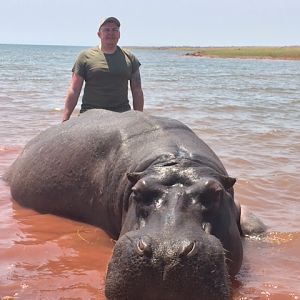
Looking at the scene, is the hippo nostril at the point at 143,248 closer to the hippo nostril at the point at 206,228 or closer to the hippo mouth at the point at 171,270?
the hippo mouth at the point at 171,270

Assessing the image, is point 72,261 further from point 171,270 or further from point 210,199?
point 171,270

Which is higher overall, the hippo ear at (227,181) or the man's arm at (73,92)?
the man's arm at (73,92)

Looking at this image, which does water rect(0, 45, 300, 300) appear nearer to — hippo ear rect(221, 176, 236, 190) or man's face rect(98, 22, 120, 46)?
hippo ear rect(221, 176, 236, 190)

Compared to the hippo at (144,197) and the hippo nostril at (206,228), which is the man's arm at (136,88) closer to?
the hippo at (144,197)

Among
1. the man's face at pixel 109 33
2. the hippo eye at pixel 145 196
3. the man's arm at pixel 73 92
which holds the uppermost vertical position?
the man's face at pixel 109 33

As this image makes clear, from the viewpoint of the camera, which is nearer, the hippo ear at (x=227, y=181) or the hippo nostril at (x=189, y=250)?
the hippo nostril at (x=189, y=250)

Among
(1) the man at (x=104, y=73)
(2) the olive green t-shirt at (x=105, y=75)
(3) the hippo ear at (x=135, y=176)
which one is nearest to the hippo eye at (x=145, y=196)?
(3) the hippo ear at (x=135, y=176)

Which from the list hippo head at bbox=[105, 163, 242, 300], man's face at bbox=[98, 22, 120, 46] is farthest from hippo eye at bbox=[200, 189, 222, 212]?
man's face at bbox=[98, 22, 120, 46]

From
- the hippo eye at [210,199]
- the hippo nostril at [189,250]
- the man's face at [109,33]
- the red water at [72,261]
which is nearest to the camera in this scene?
the hippo nostril at [189,250]

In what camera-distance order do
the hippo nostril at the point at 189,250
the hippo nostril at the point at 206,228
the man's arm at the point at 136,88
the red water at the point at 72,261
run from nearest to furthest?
1. the hippo nostril at the point at 189,250
2. the hippo nostril at the point at 206,228
3. the red water at the point at 72,261
4. the man's arm at the point at 136,88

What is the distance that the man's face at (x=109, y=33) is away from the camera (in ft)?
24.8

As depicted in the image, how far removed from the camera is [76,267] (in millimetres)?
4609

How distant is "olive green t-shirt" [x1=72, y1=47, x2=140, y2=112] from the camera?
7.57 meters

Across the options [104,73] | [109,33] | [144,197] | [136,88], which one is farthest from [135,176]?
[136,88]
